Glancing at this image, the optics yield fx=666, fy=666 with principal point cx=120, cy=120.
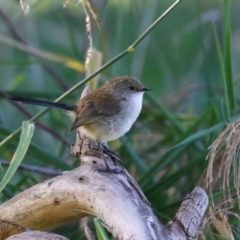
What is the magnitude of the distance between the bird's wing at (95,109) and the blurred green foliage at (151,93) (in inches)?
10.1

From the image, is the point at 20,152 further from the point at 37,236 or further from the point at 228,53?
the point at 228,53

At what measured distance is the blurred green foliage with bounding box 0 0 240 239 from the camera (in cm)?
356

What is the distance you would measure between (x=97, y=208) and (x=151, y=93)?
174 centimetres

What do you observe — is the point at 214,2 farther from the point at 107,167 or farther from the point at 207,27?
the point at 107,167

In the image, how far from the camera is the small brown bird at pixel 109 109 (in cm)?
332

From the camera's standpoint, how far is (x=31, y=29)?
5957mm

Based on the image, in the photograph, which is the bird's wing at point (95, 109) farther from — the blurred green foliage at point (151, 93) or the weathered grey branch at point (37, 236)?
the weathered grey branch at point (37, 236)

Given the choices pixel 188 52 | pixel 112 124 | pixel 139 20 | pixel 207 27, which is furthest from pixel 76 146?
pixel 188 52

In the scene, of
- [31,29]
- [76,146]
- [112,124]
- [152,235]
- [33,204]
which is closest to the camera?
[152,235]

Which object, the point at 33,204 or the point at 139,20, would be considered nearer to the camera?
the point at 33,204

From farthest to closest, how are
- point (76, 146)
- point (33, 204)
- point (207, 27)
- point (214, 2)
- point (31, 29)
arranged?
point (214, 2) < point (31, 29) < point (207, 27) < point (76, 146) < point (33, 204)

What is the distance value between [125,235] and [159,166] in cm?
129

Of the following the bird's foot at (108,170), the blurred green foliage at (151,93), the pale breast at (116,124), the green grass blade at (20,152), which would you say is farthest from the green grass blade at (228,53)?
the green grass blade at (20,152)

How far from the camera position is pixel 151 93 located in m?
4.12
